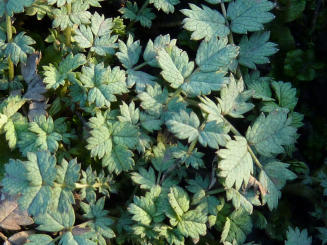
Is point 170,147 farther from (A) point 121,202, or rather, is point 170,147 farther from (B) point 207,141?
(A) point 121,202

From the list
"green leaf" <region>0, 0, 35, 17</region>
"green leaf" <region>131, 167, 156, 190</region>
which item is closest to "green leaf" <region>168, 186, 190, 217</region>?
"green leaf" <region>131, 167, 156, 190</region>

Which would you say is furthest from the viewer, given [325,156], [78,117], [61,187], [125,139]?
[325,156]

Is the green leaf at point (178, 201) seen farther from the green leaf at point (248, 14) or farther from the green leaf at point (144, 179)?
the green leaf at point (248, 14)

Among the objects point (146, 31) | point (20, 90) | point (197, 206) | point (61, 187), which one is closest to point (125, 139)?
point (61, 187)

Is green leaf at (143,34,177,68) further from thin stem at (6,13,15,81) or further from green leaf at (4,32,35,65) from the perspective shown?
thin stem at (6,13,15,81)

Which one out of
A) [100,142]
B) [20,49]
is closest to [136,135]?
[100,142]

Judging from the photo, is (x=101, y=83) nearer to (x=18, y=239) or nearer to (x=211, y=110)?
(x=211, y=110)

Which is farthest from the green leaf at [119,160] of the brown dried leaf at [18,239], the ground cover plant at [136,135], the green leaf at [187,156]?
the brown dried leaf at [18,239]
